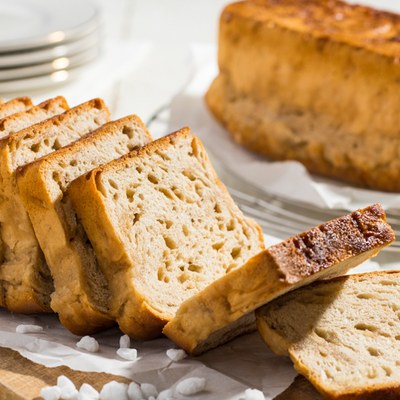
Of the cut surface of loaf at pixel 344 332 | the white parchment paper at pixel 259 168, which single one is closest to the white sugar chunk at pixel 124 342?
the cut surface of loaf at pixel 344 332

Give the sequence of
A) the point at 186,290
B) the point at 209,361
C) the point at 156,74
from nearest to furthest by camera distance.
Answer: the point at 209,361 < the point at 186,290 < the point at 156,74

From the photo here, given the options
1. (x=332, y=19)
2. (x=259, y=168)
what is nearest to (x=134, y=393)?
(x=259, y=168)

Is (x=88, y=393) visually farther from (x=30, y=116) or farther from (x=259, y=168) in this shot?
(x=259, y=168)

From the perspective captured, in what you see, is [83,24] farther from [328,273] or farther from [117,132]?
[328,273]

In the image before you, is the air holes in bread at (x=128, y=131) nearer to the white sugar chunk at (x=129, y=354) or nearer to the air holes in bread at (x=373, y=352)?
the white sugar chunk at (x=129, y=354)

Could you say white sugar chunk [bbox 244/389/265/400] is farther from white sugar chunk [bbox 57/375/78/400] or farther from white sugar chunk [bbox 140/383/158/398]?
white sugar chunk [bbox 57/375/78/400]

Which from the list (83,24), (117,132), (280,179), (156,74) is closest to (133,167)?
(117,132)

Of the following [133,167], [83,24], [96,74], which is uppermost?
[133,167]
